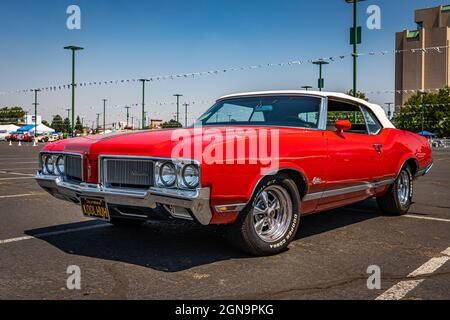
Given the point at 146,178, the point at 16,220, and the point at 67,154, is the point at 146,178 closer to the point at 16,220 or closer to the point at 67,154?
the point at 67,154

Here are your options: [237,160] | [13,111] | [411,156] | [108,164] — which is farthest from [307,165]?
[13,111]

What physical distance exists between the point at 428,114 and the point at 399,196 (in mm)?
79296

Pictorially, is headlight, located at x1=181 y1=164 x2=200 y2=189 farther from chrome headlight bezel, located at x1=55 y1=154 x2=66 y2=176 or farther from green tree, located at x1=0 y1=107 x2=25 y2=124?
green tree, located at x1=0 y1=107 x2=25 y2=124

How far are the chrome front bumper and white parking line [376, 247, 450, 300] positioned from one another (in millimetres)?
1400

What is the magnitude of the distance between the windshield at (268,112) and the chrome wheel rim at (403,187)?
6.96 ft

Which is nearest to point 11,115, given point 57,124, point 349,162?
point 57,124

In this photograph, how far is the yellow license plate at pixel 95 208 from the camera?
4.10 meters

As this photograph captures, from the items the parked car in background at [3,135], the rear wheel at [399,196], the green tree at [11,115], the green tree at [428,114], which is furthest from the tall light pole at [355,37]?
the green tree at [11,115]

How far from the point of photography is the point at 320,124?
4988mm

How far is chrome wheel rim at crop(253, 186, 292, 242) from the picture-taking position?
4.23m

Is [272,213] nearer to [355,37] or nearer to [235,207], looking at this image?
[235,207]

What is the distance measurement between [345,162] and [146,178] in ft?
7.41

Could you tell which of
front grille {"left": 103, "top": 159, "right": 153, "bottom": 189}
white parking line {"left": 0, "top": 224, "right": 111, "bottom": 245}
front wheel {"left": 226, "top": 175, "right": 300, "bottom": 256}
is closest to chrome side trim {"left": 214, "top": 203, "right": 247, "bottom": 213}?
front wheel {"left": 226, "top": 175, "right": 300, "bottom": 256}

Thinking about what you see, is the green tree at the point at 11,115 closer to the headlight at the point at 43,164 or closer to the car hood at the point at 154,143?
the headlight at the point at 43,164
